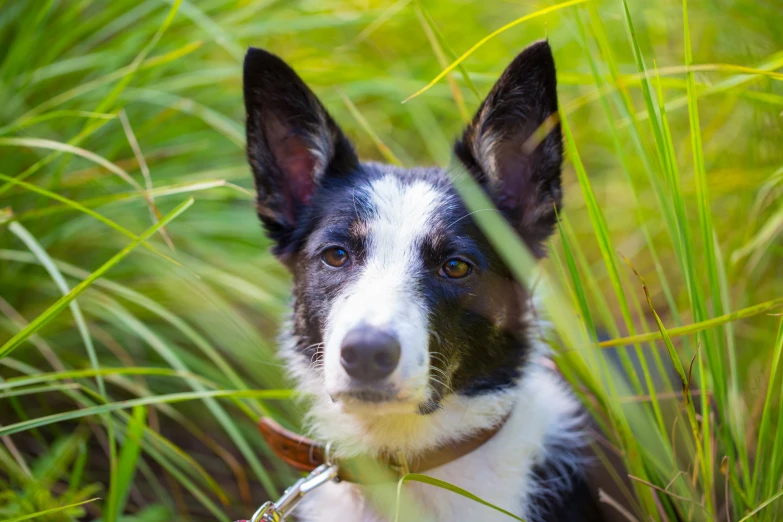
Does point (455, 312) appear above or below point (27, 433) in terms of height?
above

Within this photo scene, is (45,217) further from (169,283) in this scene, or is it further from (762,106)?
(762,106)

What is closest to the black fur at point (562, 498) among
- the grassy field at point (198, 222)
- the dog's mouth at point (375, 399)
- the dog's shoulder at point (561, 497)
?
the dog's shoulder at point (561, 497)

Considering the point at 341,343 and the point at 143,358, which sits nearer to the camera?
the point at 341,343

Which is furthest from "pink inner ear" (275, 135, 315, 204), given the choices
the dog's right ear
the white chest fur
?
the white chest fur

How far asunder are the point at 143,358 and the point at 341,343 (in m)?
2.05

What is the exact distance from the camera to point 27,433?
2.90m

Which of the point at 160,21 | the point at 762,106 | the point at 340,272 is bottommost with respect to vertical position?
the point at 340,272

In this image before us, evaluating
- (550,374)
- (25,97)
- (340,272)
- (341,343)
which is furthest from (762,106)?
(25,97)

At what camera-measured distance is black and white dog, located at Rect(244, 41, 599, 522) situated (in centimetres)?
185

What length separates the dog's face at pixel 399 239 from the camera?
5.47 feet

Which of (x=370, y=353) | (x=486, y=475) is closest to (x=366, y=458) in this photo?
(x=486, y=475)

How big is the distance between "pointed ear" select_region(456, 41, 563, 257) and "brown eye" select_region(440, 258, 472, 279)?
294mm

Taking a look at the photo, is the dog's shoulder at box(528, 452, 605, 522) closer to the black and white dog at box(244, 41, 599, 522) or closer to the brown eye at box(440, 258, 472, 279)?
the black and white dog at box(244, 41, 599, 522)

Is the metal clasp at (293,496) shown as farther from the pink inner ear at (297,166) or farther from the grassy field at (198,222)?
the pink inner ear at (297,166)
